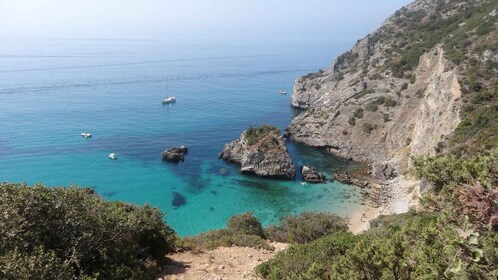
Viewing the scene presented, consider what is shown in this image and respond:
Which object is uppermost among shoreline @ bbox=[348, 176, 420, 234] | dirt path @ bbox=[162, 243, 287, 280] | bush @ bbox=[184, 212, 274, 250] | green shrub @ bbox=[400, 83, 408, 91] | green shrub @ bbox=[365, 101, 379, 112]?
green shrub @ bbox=[400, 83, 408, 91]

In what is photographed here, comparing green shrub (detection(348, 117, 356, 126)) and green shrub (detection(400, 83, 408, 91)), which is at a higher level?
green shrub (detection(400, 83, 408, 91))

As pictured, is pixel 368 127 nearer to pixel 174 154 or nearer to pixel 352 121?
pixel 352 121

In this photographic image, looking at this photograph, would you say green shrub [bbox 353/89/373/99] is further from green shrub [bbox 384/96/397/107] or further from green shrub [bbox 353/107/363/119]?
green shrub [bbox 384/96/397/107]

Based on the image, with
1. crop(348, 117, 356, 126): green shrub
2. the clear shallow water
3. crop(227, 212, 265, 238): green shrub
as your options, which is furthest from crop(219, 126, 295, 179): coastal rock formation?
crop(227, 212, 265, 238): green shrub

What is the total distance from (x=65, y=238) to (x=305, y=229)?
→ 17.9 metres

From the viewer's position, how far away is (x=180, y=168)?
56.1m

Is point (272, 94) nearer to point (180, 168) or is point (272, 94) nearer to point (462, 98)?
A: point (180, 168)

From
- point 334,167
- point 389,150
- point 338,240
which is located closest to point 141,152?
point 334,167

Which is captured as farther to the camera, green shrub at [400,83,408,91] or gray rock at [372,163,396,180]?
green shrub at [400,83,408,91]

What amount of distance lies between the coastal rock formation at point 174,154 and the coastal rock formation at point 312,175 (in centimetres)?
2027

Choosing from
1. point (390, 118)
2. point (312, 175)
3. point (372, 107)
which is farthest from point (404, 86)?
point (312, 175)

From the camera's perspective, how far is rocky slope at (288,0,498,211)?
1892 inches

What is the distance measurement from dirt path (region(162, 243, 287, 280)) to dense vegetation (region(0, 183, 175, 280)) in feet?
4.12

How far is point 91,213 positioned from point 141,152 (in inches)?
2002
